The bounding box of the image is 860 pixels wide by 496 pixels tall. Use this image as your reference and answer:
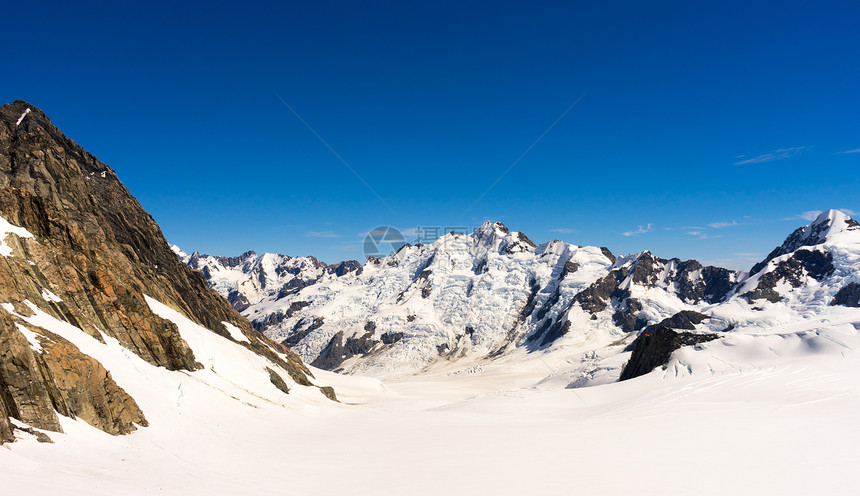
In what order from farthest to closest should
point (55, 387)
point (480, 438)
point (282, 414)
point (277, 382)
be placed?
point (277, 382) → point (282, 414) → point (480, 438) → point (55, 387)

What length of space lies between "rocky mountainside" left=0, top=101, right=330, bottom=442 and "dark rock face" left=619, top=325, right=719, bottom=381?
143 feet

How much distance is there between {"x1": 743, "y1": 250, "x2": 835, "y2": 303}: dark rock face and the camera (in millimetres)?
172750

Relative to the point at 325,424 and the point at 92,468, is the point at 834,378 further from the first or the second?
the point at 92,468

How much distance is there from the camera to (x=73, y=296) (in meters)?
27.8

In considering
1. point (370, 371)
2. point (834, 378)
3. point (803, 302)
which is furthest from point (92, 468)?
point (803, 302)

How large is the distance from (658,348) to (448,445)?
46.3m

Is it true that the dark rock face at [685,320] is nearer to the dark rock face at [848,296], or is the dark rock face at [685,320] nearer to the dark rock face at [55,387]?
the dark rock face at [848,296]

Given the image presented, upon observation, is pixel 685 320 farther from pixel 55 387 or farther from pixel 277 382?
pixel 55 387

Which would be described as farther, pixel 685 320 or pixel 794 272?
pixel 794 272

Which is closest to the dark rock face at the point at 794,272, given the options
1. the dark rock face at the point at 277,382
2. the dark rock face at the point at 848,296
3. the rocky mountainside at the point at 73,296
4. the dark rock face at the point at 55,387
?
the dark rock face at the point at 848,296

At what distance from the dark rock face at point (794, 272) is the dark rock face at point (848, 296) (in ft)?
49.2

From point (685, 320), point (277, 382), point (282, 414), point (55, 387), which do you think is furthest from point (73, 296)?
point (685, 320)

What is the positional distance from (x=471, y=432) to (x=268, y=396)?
2285 centimetres

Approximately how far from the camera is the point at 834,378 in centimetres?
3356
